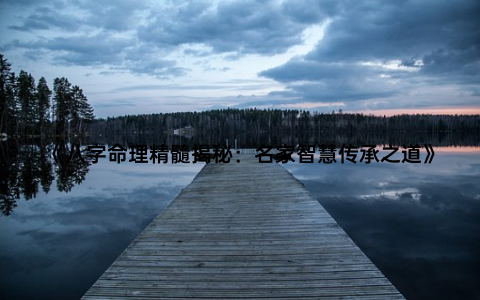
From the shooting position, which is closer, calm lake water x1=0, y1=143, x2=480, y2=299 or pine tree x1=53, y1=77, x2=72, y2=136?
calm lake water x1=0, y1=143, x2=480, y2=299

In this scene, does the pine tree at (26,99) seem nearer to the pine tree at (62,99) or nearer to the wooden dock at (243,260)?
the pine tree at (62,99)

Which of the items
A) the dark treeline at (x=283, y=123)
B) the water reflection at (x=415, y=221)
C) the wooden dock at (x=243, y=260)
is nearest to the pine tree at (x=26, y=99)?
the water reflection at (x=415, y=221)

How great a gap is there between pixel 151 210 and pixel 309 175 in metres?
11.6

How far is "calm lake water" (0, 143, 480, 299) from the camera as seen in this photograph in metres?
6.55

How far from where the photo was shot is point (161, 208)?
41.8 feet

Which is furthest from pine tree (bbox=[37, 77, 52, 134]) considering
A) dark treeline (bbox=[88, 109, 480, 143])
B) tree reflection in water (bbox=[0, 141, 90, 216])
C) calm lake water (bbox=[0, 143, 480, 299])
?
dark treeline (bbox=[88, 109, 480, 143])

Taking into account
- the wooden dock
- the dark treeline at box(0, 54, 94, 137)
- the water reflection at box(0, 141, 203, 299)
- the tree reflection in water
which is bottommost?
the water reflection at box(0, 141, 203, 299)

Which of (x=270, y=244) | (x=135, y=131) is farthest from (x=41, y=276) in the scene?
(x=135, y=131)

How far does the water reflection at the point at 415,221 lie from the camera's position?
260 inches

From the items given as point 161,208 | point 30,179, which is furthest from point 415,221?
point 30,179

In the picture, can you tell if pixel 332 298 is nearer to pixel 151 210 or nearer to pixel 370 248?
pixel 370 248

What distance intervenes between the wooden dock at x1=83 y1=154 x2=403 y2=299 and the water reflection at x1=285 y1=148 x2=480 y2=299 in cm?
194

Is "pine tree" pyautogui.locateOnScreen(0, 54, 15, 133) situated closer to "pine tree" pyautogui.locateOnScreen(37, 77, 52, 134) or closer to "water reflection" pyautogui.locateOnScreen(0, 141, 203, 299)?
"pine tree" pyautogui.locateOnScreen(37, 77, 52, 134)

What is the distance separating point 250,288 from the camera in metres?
4.12
